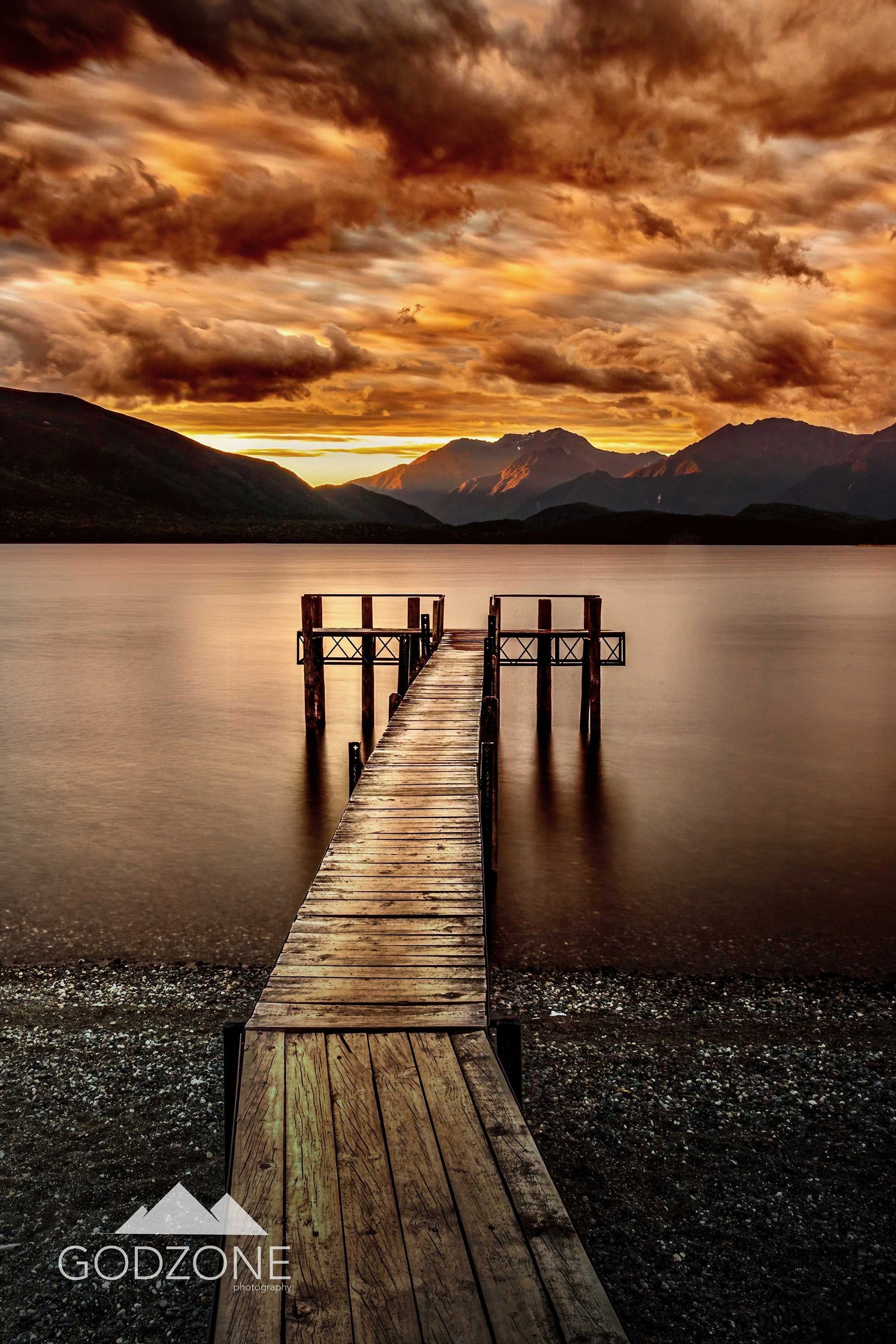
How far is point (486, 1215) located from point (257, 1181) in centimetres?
113

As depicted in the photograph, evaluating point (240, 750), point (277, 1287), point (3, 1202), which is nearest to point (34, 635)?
point (240, 750)

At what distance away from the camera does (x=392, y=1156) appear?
→ 15.0 feet

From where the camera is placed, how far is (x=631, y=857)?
16.1m

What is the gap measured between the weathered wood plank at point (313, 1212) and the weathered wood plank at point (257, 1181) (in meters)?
0.05

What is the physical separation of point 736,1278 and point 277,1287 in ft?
12.6

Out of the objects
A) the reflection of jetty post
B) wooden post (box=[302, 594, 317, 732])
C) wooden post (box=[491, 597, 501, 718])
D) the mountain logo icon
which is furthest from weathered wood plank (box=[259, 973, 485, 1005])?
wooden post (box=[302, 594, 317, 732])

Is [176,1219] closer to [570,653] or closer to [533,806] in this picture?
[533,806]

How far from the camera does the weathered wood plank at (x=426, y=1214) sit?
11.9 feet

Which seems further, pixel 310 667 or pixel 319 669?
pixel 319 669

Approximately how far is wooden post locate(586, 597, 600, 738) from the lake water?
867 millimetres

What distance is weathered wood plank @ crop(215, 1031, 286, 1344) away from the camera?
3598 mm

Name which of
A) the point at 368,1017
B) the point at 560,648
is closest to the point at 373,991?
the point at 368,1017

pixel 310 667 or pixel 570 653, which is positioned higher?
pixel 570 653

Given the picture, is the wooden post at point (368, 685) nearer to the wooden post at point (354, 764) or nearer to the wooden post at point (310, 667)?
the wooden post at point (310, 667)
